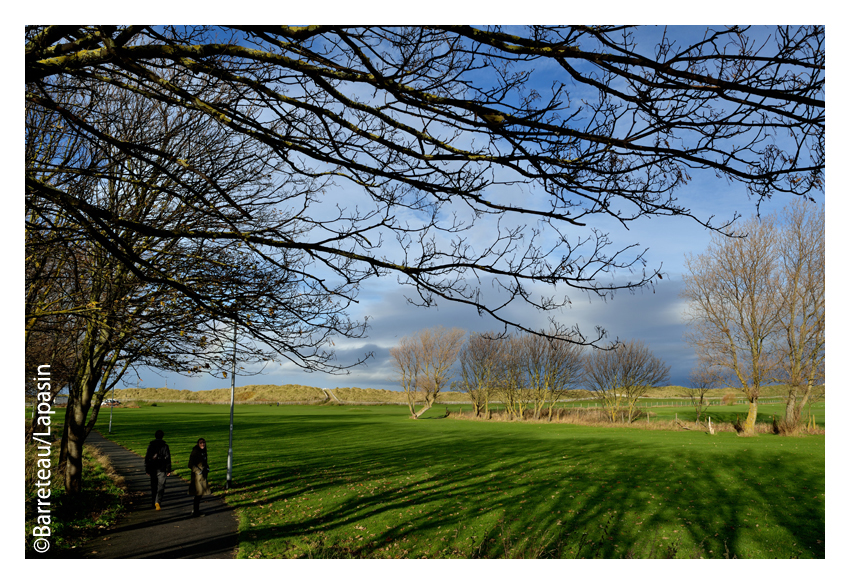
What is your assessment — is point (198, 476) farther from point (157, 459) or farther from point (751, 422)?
point (751, 422)

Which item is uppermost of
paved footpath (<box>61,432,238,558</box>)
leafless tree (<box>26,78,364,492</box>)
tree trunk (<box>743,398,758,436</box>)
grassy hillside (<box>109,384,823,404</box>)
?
leafless tree (<box>26,78,364,492</box>)

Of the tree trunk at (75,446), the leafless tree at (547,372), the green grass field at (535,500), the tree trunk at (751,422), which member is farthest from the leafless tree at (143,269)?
the leafless tree at (547,372)

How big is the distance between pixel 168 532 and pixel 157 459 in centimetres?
217

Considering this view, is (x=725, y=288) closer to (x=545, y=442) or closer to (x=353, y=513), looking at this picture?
(x=545, y=442)

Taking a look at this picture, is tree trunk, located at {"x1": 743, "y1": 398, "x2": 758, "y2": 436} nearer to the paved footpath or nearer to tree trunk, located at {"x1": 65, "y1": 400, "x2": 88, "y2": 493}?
the paved footpath

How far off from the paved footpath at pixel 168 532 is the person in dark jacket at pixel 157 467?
0.35 metres

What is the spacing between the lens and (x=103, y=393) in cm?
1128

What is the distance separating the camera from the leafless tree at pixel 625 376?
41844 mm

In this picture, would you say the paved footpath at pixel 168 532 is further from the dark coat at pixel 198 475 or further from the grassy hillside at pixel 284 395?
the grassy hillside at pixel 284 395

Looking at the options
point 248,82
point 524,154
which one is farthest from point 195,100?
point 524,154

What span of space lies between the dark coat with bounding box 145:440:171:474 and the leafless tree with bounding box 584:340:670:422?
37.0m

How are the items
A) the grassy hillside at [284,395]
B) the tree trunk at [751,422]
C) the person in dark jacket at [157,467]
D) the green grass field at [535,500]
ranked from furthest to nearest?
the grassy hillside at [284,395] < the tree trunk at [751,422] < the person in dark jacket at [157,467] < the green grass field at [535,500]

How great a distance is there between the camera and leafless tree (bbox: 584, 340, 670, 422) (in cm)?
4184

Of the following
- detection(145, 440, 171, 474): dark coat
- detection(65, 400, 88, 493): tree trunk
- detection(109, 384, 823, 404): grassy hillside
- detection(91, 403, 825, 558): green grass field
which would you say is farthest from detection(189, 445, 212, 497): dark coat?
detection(109, 384, 823, 404): grassy hillside
